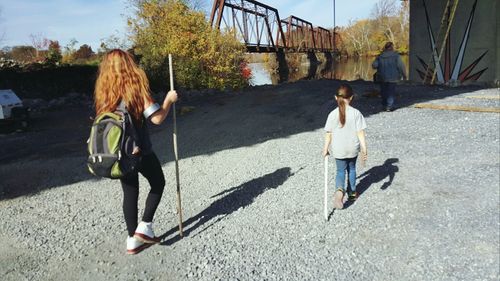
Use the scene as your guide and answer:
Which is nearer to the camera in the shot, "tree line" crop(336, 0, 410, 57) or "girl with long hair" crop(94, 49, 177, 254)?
"girl with long hair" crop(94, 49, 177, 254)

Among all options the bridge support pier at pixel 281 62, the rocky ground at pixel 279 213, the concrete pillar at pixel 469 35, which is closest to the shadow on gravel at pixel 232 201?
the rocky ground at pixel 279 213

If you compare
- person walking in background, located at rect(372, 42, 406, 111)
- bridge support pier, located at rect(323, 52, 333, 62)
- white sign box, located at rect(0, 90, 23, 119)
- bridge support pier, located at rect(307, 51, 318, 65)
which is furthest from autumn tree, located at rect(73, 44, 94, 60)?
bridge support pier, located at rect(323, 52, 333, 62)

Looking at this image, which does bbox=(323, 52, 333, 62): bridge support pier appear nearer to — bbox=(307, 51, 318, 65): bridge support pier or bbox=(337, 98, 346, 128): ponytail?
bbox=(307, 51, 318, 65): bridge support pier

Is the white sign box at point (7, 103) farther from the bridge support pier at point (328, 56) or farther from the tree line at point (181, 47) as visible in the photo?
the bridge support pier at point (328, 56)

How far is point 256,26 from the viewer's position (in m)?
30.6

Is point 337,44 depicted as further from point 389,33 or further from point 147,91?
point 147,91

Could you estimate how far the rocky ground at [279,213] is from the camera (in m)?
2.83

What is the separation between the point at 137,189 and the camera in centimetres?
311

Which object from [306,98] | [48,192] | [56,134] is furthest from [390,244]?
[56,134]

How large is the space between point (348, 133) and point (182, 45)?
13205 mm

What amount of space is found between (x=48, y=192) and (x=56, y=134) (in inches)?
198

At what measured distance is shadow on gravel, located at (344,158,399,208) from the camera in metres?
4.20

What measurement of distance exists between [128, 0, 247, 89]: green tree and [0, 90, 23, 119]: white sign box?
630 centimetres

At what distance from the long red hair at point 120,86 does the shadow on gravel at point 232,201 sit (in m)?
1.32
